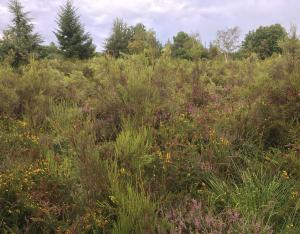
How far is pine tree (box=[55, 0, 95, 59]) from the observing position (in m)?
34.0

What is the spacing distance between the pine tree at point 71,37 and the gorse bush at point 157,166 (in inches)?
1105

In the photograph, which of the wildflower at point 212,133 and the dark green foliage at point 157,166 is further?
the wildflower at point 212,133

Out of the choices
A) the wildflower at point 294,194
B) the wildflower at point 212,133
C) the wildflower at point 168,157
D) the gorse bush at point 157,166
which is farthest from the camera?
the wildflower at point 212,133

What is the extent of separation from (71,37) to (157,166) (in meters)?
32.3

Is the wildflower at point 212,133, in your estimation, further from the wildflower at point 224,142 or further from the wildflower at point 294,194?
the wildflower at point 294,194

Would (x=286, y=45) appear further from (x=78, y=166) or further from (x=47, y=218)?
(x=47, y=218)

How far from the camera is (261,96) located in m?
5.93

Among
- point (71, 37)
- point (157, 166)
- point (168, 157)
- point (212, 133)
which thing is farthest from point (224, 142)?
point (71, 37)

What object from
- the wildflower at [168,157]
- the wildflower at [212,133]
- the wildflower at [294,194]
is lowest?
the wildflower at [294,194]

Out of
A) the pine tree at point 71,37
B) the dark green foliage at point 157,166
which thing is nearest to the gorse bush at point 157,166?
the dark green foliage at point 157,166

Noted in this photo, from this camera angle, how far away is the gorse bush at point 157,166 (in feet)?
10.6

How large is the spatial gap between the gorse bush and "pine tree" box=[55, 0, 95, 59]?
92.1 feet

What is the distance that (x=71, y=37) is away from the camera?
3450 centimetres

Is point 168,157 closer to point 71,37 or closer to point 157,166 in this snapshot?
point 157,166
